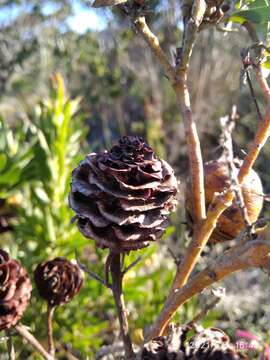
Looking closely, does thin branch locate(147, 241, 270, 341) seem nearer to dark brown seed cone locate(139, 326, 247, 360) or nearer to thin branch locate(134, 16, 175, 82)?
dark brown seed cone locate(139, 326, 247, 360)

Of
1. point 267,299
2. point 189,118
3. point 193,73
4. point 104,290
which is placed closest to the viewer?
point 189,118

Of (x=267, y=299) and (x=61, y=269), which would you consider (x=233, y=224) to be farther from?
(x=267, y=299)

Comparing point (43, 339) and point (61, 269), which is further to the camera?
point (43, 339)

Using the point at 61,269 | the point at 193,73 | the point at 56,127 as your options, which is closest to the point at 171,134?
the point at 193,73

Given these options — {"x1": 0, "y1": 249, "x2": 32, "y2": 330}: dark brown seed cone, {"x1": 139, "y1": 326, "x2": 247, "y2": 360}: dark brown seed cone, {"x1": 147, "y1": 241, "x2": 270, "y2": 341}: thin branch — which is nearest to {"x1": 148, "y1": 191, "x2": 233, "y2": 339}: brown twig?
{"x1": 147, "y1": 241, "x2": 270, "y2": 341}: thin branch

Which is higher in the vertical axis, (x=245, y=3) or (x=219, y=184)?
(x=245, y=3)

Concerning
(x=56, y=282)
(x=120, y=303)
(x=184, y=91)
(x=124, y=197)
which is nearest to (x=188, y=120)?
(x=184, y=91)

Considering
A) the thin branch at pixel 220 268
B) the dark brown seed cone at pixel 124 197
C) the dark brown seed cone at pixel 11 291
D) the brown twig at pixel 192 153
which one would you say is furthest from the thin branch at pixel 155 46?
the dark brown seed cone at pixel 11 291

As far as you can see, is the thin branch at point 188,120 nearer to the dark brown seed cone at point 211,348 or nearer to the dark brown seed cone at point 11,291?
the dark brown seed cone at point 211,348
